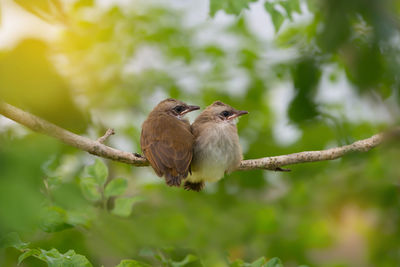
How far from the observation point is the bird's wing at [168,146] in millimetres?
4559

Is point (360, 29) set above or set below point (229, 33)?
below

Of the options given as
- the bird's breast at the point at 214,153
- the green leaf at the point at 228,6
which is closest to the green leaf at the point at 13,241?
the bird's breast at the point at 214,153

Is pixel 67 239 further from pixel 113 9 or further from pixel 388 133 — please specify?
pixel 113 9

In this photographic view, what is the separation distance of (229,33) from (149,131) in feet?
15.0

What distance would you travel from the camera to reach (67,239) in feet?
14.3

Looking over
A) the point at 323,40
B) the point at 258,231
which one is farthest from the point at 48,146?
the point at 258,231

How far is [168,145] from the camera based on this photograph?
15.3 feet

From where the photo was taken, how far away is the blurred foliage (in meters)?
1.07

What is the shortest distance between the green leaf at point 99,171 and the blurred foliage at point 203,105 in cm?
1

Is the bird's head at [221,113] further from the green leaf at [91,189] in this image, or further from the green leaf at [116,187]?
the green leaf at [91,189]

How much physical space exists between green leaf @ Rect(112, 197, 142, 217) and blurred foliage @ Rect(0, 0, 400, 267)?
1cm

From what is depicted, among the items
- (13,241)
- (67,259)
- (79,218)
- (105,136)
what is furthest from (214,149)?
(13,241)

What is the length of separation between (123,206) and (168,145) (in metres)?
0.90

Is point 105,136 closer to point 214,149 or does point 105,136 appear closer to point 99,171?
point 99,171
